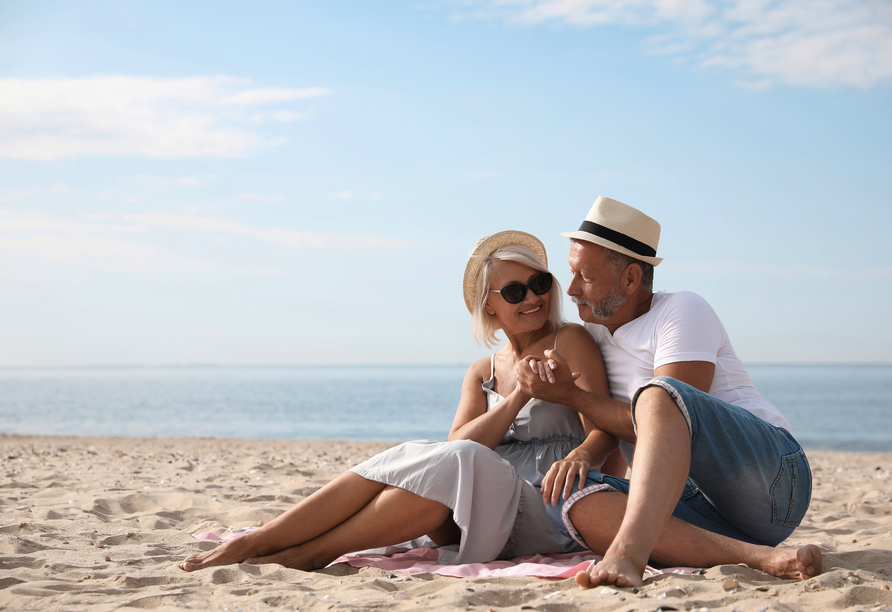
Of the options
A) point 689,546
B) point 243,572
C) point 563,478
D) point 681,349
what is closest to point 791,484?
point 689,546

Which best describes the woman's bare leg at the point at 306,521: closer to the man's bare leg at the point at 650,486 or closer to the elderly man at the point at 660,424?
the elderly man at the point at 660,424

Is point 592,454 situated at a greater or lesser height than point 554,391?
lesser

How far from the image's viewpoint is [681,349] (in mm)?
3248

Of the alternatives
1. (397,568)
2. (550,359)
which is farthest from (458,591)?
(550,359)

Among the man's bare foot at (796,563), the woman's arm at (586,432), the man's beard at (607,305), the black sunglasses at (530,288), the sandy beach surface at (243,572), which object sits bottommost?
the sandy beach surface at (243,572)

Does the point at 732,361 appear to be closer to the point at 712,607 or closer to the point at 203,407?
the point at 712,607

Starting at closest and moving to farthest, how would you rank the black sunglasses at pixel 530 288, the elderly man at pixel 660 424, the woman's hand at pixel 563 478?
the elderly man at pixel 660 424
the woman's hand at pixel 563 478
the black sunglasses at pixel 530 288

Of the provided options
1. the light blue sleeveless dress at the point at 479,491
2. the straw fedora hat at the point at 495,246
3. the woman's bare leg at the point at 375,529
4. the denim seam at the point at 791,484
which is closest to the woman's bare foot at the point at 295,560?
the woman's bare leg at the point at 375,529

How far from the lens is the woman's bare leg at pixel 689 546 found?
8.69 ft

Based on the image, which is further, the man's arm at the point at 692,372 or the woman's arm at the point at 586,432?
the man's arm at the point at 692,372

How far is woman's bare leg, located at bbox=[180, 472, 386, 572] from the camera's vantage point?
10.5ft

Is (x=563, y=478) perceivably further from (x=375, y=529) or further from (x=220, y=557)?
(x=220, y=557)

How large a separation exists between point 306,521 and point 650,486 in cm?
166

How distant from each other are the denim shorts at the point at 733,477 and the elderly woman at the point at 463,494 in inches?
9.7
